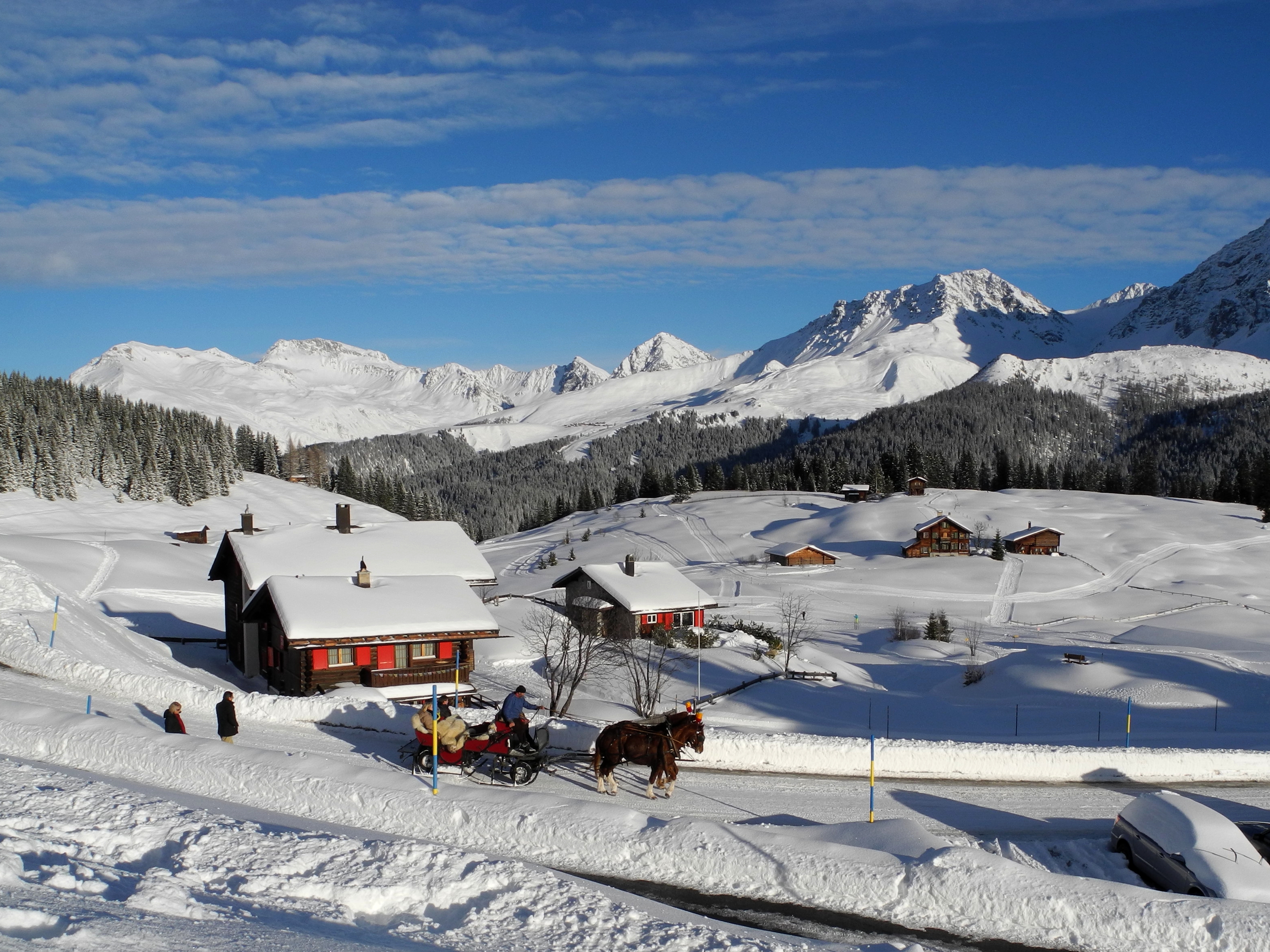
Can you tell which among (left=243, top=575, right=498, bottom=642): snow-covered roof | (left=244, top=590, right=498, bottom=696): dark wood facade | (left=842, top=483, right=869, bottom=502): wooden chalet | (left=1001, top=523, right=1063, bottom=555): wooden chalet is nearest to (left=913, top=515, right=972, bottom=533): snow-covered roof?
(left=1001, top=523, right=1063, bottom=555): wooden chalet

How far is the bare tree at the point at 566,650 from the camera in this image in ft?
102

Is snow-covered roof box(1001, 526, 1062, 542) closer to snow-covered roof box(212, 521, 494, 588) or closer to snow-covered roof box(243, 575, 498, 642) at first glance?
snow-covered roof box(212, 521, 494, 588)

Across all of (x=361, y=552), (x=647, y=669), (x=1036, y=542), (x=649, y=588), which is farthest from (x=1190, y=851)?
(x=1036, y=542)

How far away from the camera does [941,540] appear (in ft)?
341

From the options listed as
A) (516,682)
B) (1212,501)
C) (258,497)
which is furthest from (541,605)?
(1212,501)

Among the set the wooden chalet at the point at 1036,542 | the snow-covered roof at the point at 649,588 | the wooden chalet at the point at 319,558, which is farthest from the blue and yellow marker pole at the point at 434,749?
the wooden chalet at the point at 1036,542

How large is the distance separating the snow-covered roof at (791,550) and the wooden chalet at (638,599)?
4476 cm

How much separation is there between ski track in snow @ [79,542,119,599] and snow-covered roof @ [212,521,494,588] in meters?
12.7

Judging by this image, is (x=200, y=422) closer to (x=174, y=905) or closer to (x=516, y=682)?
(x=516, y=682)

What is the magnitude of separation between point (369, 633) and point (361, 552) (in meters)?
10.9

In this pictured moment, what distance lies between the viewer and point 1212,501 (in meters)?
139

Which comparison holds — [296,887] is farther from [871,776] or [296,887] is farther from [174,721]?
[871,776]

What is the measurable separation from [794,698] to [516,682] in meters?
11.9

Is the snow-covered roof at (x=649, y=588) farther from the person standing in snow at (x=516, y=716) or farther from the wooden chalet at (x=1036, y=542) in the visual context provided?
the wooden chalet at (x=1036, y=542)
